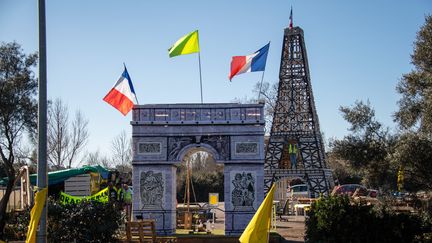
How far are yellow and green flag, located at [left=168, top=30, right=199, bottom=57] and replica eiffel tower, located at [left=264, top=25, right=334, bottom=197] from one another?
26752 millimetres

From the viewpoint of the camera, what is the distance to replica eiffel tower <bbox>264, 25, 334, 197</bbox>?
160 ft

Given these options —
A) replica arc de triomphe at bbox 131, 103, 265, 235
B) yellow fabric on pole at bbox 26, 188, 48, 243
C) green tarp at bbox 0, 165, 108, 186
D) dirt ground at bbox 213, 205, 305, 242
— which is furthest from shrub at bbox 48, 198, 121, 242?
green tarp at bbox 0, 165, 108, 186

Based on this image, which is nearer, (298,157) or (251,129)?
(251,129)

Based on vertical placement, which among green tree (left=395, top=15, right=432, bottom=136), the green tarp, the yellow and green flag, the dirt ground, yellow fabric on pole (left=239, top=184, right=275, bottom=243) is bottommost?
the dirt ground

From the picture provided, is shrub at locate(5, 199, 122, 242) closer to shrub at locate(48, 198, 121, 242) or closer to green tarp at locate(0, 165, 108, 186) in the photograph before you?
shrub at locate(48, 198, 121, 242)

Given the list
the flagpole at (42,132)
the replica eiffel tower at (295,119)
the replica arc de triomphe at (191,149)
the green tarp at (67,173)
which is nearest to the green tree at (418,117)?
the replica arc de triomphe at (191,149)

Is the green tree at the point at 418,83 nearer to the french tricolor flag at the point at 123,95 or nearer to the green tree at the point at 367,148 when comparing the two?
the green tree at the point at 367,148

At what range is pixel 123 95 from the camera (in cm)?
2156

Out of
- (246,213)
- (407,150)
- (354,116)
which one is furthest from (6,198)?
(407,150)

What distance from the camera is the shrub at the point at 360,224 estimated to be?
15.3 metres

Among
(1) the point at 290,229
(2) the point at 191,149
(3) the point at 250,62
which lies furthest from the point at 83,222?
(1) the point at 290,229

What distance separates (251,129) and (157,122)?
3.65 m

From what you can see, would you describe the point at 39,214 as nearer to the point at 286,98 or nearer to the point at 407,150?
the point at 407,150

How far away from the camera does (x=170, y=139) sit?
21641mm
